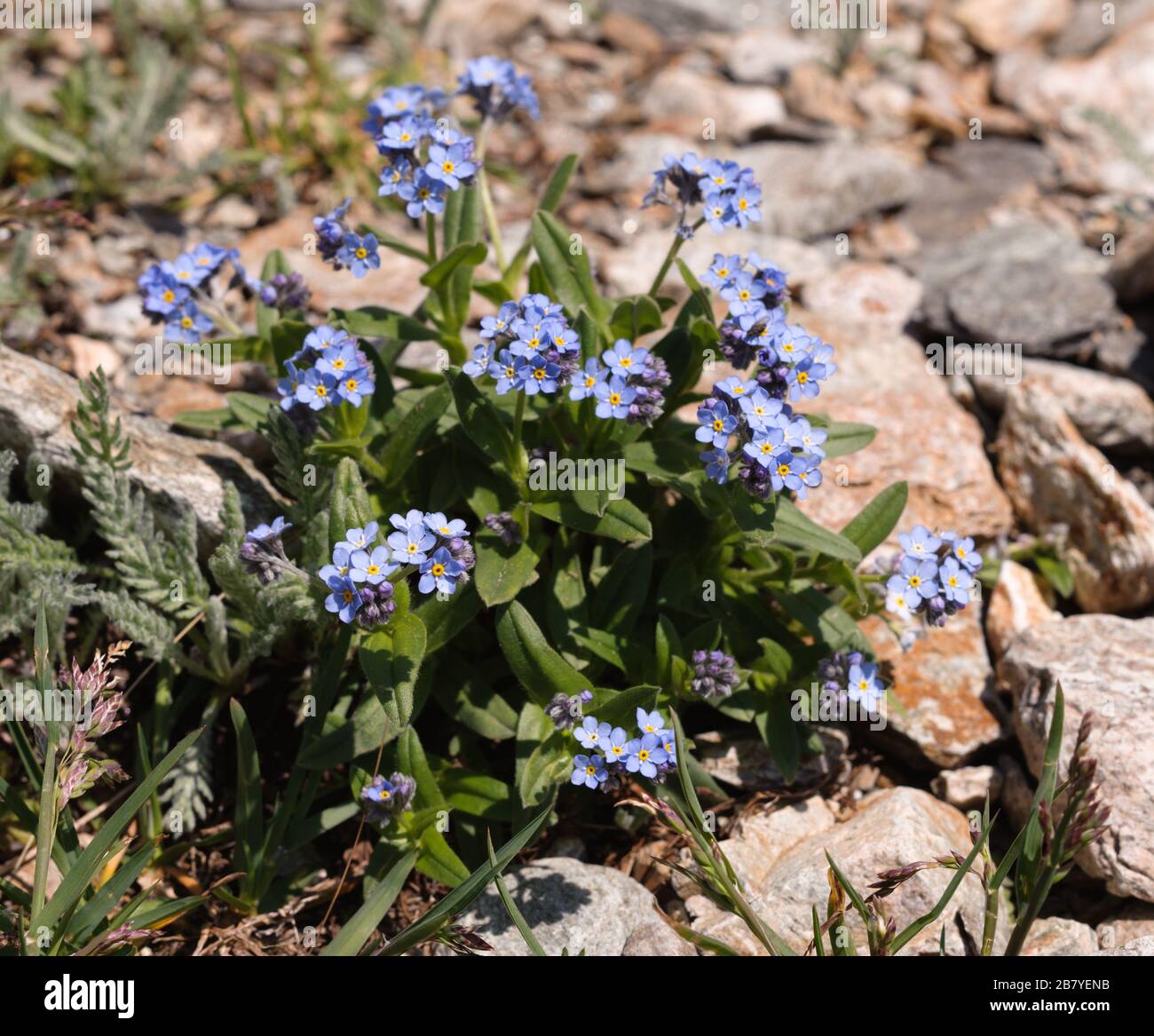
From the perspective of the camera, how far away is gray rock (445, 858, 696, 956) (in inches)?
215

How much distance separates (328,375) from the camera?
18.4 feet

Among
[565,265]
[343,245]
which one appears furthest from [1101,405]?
[343,245]

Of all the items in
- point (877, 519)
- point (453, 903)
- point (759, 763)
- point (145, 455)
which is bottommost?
point (453, 903)

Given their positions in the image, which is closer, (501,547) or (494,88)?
(501,547)

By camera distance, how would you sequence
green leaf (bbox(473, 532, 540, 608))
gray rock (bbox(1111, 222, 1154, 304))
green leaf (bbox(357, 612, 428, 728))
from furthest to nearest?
gray rock (bbox(1111, 222, 1154, 304)) → green leaf (bbox(473, 532, 540, 608)) → green leaf (bbox(357, 612, 428, 728))

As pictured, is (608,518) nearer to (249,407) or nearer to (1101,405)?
(249,407)

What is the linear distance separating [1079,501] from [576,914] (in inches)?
167

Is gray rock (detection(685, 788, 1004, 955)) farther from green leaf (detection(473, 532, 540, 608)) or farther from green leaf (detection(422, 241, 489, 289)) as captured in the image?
green leaf (detection(422, 241, 489, 289))

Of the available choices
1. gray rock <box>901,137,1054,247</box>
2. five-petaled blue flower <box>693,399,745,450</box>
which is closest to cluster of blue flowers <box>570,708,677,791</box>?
five-petaled blue flower <box>693,399,745,450</box>

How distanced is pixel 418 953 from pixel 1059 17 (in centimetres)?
1147

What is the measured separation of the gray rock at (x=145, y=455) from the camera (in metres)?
6.27

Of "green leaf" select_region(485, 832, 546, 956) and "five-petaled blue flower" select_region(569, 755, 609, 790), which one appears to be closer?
"green leaf" select_region(485, 832, 546, 956)

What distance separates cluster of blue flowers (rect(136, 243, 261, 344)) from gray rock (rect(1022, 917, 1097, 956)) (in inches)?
215

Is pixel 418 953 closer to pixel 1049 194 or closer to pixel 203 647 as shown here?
pixel 203 647
